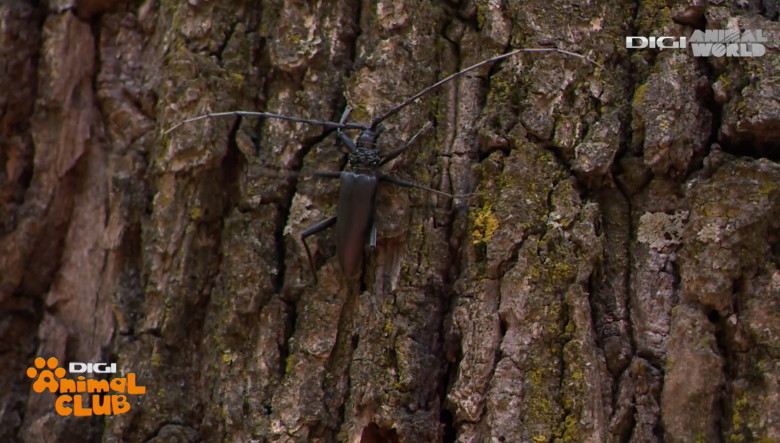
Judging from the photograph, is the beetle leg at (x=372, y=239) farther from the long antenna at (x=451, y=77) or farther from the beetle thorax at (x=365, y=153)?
the long antenna at (x=451, y=77)

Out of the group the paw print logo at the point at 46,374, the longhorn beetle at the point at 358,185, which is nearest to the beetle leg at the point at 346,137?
the longhorn beetle at the point at 358,185

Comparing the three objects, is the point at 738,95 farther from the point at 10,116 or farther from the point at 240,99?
the point at 10,116

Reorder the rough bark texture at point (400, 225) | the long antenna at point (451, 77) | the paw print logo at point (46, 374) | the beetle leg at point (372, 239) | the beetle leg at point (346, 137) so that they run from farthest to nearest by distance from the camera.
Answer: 1. the paw print logo at point (46, 374)
2. the beetle leg at point (346, 137)
3. the beetle leg at point (372, 239)
4. the long antenna at point (451, 77)
5. the rough bark texture at point (400, 225)

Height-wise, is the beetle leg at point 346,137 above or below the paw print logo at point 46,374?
above

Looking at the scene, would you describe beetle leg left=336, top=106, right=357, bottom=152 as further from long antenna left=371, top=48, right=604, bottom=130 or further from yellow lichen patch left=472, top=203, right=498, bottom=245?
yellow lichen patch left=472, top=203, right=498, bottom=245
